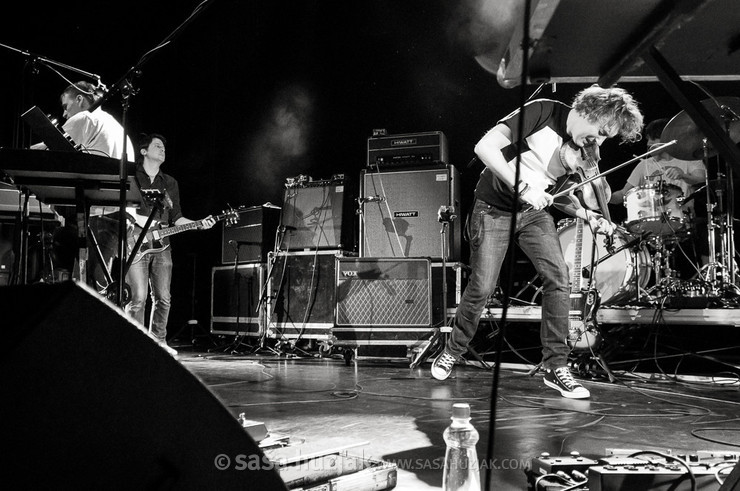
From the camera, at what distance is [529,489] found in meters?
1.55

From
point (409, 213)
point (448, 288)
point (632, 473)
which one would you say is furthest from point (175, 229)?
point (632, 473)

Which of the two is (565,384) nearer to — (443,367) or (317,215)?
(443,367)

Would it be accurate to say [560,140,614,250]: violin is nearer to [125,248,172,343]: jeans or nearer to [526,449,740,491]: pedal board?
[526,449,740,491]: pedal board

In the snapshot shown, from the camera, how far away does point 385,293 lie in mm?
5465

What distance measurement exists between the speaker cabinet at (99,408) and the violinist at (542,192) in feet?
8.93

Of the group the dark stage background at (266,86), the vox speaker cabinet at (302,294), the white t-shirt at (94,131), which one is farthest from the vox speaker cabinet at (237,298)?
the white t-shirt at (94,131)

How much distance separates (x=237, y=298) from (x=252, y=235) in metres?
0.76

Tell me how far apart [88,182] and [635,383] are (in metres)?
3.52

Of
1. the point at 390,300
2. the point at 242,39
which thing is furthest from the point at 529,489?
the point at 242,39

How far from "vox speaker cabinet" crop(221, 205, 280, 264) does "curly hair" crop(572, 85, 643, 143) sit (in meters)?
4.41

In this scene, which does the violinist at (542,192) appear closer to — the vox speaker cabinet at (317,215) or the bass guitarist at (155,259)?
the bass guitarist at (155,259)

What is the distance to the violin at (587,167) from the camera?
3354 mm

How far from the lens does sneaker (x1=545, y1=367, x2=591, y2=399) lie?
324cm

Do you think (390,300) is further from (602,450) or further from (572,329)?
(602,450)
